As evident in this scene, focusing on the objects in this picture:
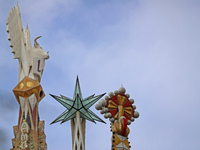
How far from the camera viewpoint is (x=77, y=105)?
2603 cm

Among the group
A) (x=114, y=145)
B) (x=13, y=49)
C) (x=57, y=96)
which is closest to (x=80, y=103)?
(x=57, y=96)

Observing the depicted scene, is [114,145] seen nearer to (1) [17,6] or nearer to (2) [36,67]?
(2) [36,67]

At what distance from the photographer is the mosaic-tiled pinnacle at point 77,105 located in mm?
26016

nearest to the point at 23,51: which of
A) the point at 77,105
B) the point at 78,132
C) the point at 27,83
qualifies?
the point at 27,83

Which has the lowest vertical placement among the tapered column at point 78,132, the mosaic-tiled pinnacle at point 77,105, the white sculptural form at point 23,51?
the tapered column at point 78,132

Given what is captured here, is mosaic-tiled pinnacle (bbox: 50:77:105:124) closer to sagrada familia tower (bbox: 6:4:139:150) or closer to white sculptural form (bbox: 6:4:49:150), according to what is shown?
sagrada familia tower (bbox: 6:4:139:150)

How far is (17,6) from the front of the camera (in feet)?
93.7

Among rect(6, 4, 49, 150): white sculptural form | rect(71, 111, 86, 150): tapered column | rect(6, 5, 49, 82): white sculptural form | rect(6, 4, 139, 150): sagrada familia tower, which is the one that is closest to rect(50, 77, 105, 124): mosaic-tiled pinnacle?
rect(6, 4, 139, 150): sagrada familia tower

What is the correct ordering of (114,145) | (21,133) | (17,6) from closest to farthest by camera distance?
(114,145)
(21,133)
(17,6)

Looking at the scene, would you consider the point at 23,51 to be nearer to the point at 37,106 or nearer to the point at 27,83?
the point at 27,83

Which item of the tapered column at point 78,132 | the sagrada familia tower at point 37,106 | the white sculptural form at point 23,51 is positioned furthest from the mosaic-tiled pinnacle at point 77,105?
the white sculptural form at point 23,51

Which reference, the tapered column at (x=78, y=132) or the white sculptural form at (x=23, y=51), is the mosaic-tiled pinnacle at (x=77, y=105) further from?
the white sculptural form at (x=23, y=51)

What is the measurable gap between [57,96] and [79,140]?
2176 mm

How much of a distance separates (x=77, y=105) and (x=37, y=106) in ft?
7.67
